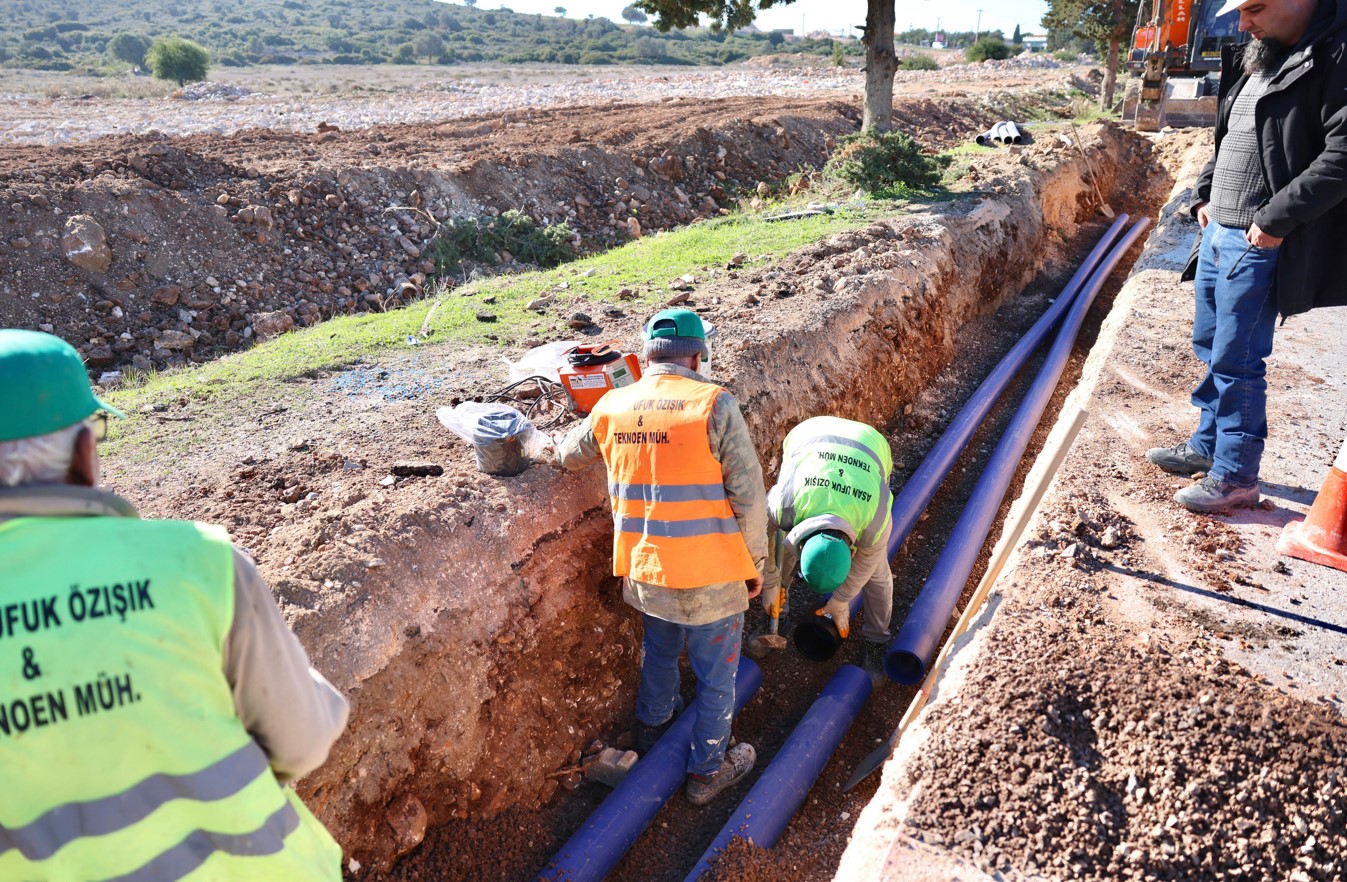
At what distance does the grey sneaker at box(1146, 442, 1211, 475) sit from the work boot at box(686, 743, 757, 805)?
290 centimetres

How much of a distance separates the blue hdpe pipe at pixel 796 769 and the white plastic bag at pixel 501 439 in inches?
73.9

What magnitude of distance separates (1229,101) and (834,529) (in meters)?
2.95

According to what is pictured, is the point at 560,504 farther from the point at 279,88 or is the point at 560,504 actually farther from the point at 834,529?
the point at 279,88

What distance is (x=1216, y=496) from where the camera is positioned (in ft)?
14.4

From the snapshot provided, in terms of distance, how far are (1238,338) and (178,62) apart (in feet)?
121

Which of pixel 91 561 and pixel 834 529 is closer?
pixel 91 561

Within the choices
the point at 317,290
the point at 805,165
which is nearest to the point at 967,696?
the point at 317,290

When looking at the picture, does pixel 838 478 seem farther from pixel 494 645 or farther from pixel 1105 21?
pixel 1105 21

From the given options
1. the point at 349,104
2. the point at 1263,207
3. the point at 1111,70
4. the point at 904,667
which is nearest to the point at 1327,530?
the point at 1263,207

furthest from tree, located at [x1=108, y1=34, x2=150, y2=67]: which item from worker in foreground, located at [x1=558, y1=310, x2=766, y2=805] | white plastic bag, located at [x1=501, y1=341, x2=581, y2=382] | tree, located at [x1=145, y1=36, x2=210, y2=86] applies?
worker in foreground, located at [x1=558, y1=310, x2=766, y2=805]

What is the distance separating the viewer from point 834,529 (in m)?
3.79

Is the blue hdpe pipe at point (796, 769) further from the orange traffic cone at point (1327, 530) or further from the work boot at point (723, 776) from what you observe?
the orange traffic cone at point (1327, 530)

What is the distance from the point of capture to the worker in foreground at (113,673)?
1.52 metres

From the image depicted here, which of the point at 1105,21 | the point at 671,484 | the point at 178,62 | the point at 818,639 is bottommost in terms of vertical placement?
the point at 818,639
